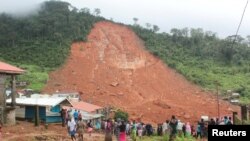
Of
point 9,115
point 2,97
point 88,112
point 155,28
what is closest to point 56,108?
point 9,115

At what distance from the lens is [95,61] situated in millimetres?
58469

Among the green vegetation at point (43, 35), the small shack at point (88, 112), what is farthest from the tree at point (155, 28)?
the small shack at point (88, 112)

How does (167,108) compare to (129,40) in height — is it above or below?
below

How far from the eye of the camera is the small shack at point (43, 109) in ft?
79.1

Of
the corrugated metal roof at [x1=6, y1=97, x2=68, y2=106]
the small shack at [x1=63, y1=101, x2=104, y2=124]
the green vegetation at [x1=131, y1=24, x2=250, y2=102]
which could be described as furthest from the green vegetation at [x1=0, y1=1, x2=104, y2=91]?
the corrugated metal roof at [x1=6, y1=97, x2=68, y2=106]

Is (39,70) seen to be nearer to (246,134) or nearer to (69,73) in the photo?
(69,73)

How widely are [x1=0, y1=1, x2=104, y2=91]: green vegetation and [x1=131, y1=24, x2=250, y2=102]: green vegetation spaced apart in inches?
441

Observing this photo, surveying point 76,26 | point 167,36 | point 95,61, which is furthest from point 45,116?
point 167,36

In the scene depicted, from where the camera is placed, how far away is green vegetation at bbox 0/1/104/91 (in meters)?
54.9

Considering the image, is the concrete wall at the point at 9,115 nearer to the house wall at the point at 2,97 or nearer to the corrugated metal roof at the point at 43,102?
the house wall at the point at 2,97

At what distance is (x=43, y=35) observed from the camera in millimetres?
61906

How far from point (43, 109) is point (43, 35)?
39078 mm

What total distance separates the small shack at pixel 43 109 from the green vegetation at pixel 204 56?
2436cm

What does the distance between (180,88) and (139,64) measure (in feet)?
33.3
